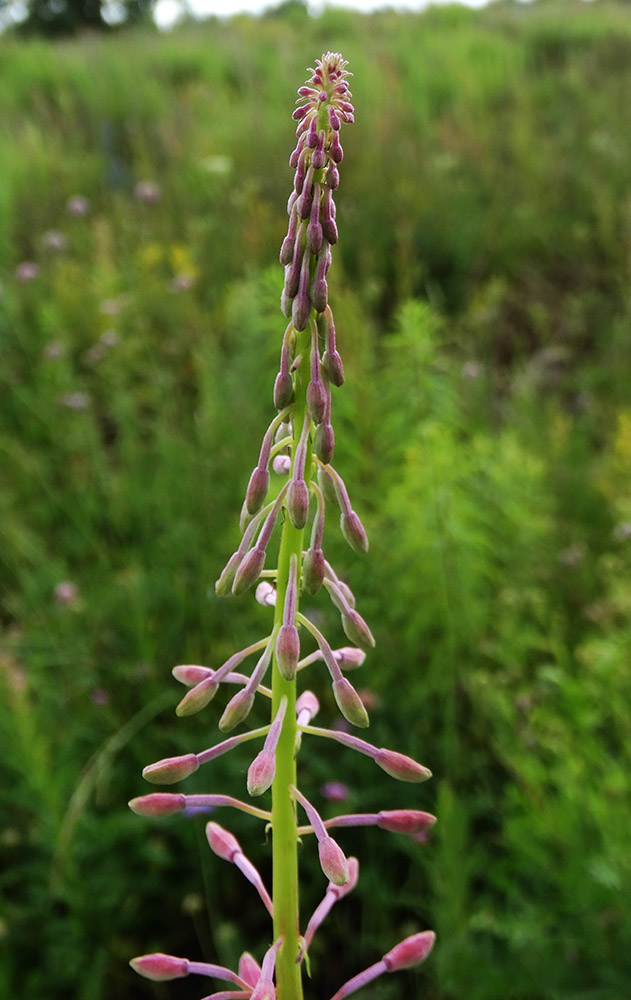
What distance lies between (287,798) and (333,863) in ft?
0.30

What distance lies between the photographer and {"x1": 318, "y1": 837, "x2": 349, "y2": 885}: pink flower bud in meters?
0.83

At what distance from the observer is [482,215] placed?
20.1 ft

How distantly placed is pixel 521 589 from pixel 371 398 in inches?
33.2

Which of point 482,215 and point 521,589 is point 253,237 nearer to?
point 482,215

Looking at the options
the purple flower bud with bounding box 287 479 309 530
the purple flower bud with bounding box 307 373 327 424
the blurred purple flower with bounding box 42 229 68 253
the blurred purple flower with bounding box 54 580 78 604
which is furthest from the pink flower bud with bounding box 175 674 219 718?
the blurred purple flower with bounding box 42 229 68 253

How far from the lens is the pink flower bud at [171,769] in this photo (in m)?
0.89

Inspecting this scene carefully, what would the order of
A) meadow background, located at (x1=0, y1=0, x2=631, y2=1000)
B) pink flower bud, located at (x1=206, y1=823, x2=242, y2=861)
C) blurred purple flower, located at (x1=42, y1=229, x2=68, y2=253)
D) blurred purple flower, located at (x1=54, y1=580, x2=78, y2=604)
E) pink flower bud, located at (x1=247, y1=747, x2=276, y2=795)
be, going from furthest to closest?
blurred purple flower, located at (x1=42, y1=229, x2=68, y2=253)
blurred purple flower, located at (x1=54, y1=580, x2=78, y2=604)
meadow background, located at (x1=0, y1=0, x2=631, y2=1000)
pink flower bud, located at (x1=206, y1=823, x2=242, y2=861)
pink flower bud, located at (x1=247, y1=747, x2=276, y2=795)

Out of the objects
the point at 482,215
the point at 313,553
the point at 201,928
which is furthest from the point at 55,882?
the point at 482,215

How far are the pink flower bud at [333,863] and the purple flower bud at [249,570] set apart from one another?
0.91 ft

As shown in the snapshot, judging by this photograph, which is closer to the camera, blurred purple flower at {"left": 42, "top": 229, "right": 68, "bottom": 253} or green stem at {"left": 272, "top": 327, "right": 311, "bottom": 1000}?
green stem at {"left": 272, "top": 327, "right": 311, "bottom": 1000}

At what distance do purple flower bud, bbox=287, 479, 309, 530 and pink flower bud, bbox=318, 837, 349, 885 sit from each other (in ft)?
1.08

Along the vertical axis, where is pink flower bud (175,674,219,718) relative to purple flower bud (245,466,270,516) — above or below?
below

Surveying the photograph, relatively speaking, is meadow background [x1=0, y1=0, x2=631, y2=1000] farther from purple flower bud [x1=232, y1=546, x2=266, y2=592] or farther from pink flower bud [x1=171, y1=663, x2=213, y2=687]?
purple flower bud [x1=232, y1=546, x2=266, y2=592]

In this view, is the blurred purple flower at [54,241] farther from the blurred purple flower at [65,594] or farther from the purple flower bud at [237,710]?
the purple flower bud at [237,710]
